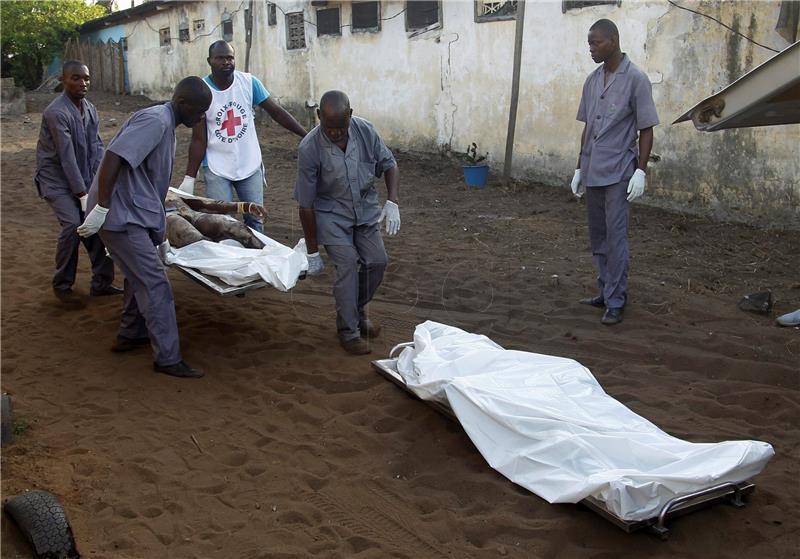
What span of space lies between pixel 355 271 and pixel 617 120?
2065 millimetres

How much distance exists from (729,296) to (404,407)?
3.07m

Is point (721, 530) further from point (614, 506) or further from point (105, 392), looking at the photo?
point (105, 392)

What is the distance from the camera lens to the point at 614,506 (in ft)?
9.33

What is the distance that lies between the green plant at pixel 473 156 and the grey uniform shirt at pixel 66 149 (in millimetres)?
6328

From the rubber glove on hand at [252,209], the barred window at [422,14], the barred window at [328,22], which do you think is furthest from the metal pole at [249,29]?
the rubber glove on hand at [252,209]

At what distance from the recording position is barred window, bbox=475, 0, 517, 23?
10.3 meters

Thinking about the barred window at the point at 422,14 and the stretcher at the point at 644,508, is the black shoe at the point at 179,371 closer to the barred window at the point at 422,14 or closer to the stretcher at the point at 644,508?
the stretcher at the point at 644,508

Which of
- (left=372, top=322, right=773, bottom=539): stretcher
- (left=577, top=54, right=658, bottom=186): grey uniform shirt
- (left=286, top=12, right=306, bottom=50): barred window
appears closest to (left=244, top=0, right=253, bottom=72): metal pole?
(left=286, top=12, right=306, bottom=50): barred window

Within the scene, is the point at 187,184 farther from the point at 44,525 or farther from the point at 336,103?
the point at 44,525

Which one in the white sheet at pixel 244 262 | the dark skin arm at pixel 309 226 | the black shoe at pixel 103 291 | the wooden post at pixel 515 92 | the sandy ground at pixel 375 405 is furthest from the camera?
the wooden post at pixel 515 92

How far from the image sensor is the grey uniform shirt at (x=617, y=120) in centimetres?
512

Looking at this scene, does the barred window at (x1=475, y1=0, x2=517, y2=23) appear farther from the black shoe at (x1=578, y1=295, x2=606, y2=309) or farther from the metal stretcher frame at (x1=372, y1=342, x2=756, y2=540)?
the metal stretcher frame at (x1=372, y1=342, x2=756, y2=540)

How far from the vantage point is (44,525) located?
283 centimetres

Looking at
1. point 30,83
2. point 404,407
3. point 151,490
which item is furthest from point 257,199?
point 30,83
